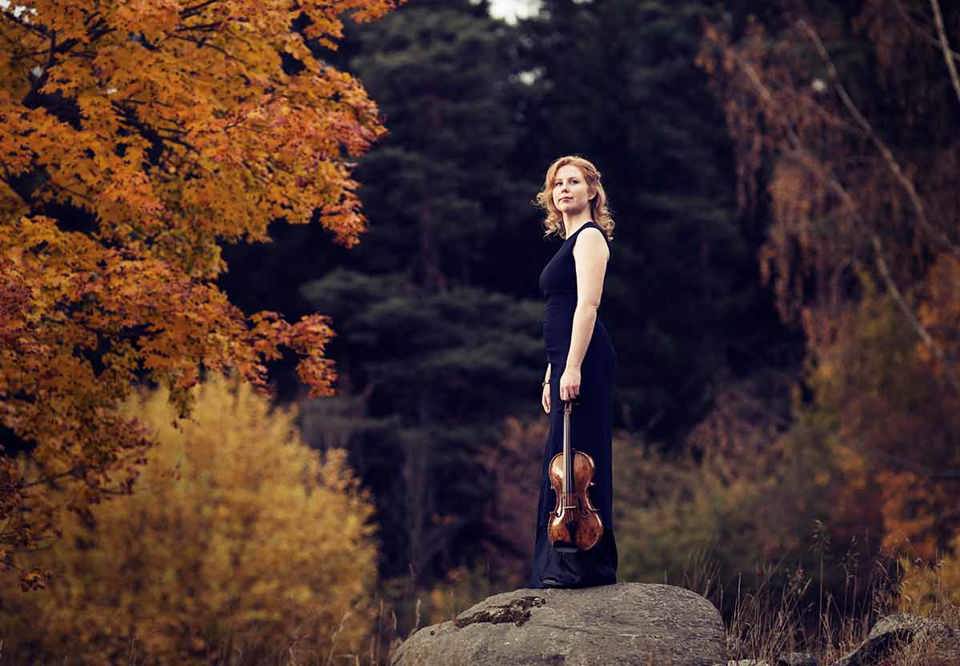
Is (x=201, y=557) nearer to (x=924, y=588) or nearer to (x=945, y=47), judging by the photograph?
(x=945, y=47)

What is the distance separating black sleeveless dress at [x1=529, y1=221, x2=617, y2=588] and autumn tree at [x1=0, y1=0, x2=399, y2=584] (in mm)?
3385

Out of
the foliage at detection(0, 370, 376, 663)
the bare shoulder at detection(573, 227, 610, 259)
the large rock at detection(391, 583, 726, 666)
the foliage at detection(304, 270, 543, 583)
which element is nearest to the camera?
the large rock at detection(391, 583, 726, 666)

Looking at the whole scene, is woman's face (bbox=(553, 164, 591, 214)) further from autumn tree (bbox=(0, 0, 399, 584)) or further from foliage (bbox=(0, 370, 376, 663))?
foliage (bbox=(0, 370, 376, 663))

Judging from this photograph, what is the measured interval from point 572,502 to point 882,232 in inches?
553

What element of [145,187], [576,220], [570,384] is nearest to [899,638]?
[570,384]

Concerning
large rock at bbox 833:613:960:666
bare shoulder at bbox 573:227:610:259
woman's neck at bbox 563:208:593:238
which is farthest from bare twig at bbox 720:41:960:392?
bare shoulder at bbox 573:227:610:259

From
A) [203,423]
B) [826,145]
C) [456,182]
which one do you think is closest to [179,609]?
[203,423]

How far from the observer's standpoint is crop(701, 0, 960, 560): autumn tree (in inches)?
738

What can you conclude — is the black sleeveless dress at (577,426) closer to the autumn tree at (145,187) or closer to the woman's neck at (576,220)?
the woman's neck at (576,220)

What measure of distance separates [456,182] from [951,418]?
531 inches

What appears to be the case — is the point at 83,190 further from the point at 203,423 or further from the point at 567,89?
the point at 567,89

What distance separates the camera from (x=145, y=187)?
381 inches

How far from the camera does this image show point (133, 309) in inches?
373

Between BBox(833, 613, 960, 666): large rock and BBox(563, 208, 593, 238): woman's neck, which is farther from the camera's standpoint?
BBox(563, 208, 593, 238): woman's neck
